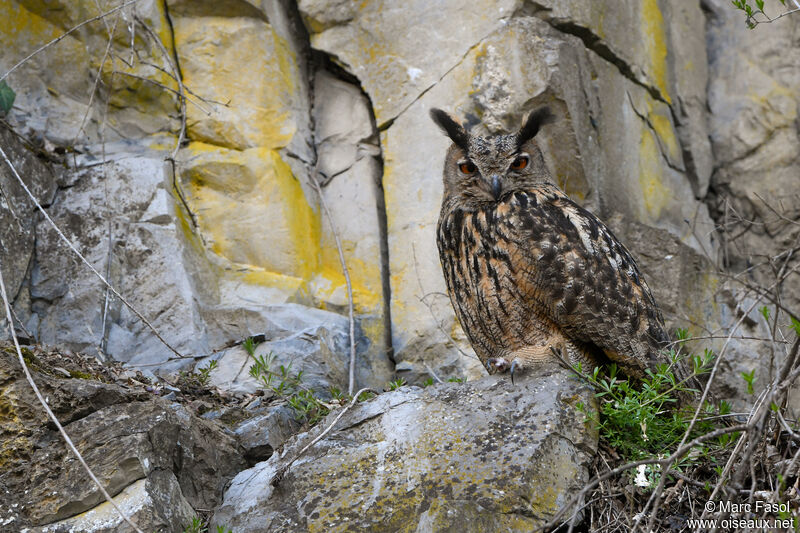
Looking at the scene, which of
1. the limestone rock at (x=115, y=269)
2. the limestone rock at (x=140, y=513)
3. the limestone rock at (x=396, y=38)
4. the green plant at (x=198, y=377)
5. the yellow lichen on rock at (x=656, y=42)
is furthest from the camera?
the yellow lichen on rock at (x=656, y=42)

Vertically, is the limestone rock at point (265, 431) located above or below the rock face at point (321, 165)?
below

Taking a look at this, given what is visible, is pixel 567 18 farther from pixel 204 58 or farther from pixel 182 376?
pixel 182 376

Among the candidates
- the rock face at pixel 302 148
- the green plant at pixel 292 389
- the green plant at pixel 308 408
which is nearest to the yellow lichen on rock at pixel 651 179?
the rock face at pixel 302 148

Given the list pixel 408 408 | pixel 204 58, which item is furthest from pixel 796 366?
pixel 204 58

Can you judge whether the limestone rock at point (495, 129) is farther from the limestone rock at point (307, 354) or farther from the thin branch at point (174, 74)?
the thin branch at point (174, 74)

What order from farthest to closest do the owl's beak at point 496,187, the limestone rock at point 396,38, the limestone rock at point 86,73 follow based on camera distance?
the limestone rock at point 396,38 → the limestone rock at point 86,73 → the owl's beak at point 496,187

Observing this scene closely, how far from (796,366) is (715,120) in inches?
170

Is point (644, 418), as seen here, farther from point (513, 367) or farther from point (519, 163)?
point (519, 163)

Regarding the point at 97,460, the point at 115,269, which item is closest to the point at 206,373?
the point at 115,269

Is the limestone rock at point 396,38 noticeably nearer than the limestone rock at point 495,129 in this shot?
No

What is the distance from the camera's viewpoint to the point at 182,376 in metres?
4.21

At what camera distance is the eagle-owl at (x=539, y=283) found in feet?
11.1

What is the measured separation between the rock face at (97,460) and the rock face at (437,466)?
0.21 metres

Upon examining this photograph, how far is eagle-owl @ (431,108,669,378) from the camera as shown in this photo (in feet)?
11.1
